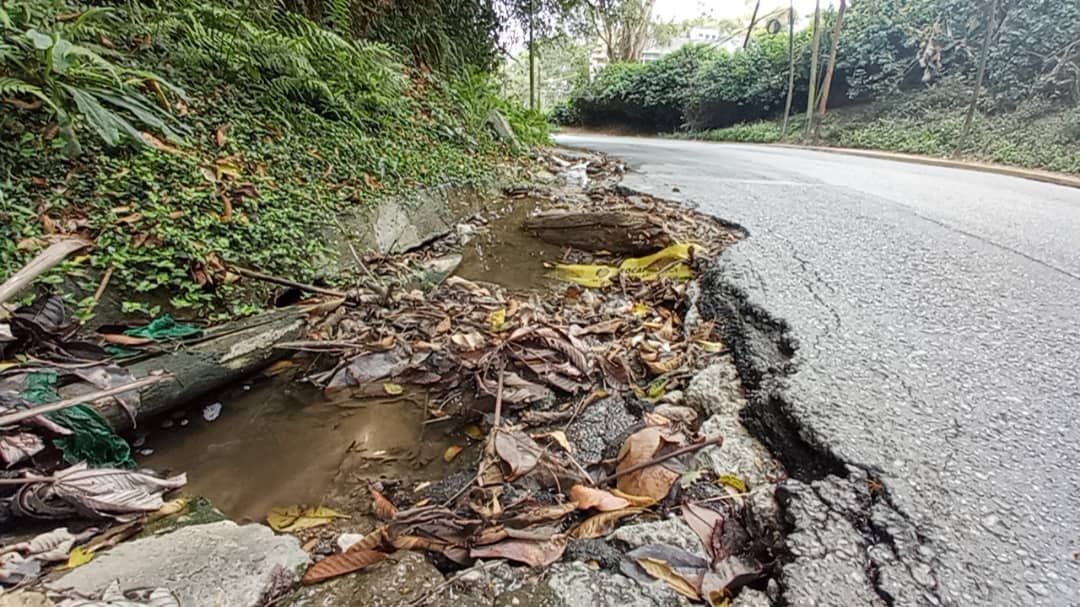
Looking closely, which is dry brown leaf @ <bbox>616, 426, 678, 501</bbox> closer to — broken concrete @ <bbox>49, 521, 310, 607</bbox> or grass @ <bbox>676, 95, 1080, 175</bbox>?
broken concrete @ <bbox>49, 521, 310, 607</bbox>

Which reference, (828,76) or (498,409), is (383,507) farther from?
(828,76)

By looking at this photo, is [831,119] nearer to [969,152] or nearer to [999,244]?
[969,152]

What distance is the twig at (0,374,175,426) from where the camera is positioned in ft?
3.24

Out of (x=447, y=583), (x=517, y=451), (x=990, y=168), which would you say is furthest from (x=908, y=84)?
(x=447, y=583)

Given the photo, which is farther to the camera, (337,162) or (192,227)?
(337,162)

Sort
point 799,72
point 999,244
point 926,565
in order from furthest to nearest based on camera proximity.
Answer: point 799,72 → point 999,244 → point 926,565

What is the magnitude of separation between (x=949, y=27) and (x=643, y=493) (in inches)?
550

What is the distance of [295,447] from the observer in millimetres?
1335

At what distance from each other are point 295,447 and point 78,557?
499mm

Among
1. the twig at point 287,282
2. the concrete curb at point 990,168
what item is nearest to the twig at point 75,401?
the twig at point 287,282

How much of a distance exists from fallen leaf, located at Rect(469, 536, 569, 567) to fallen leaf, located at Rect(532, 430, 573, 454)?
0.31 meters

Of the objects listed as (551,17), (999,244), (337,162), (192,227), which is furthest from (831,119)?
(192,227)

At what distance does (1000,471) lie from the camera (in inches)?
34.9

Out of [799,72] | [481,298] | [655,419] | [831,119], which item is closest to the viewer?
[655,419]
